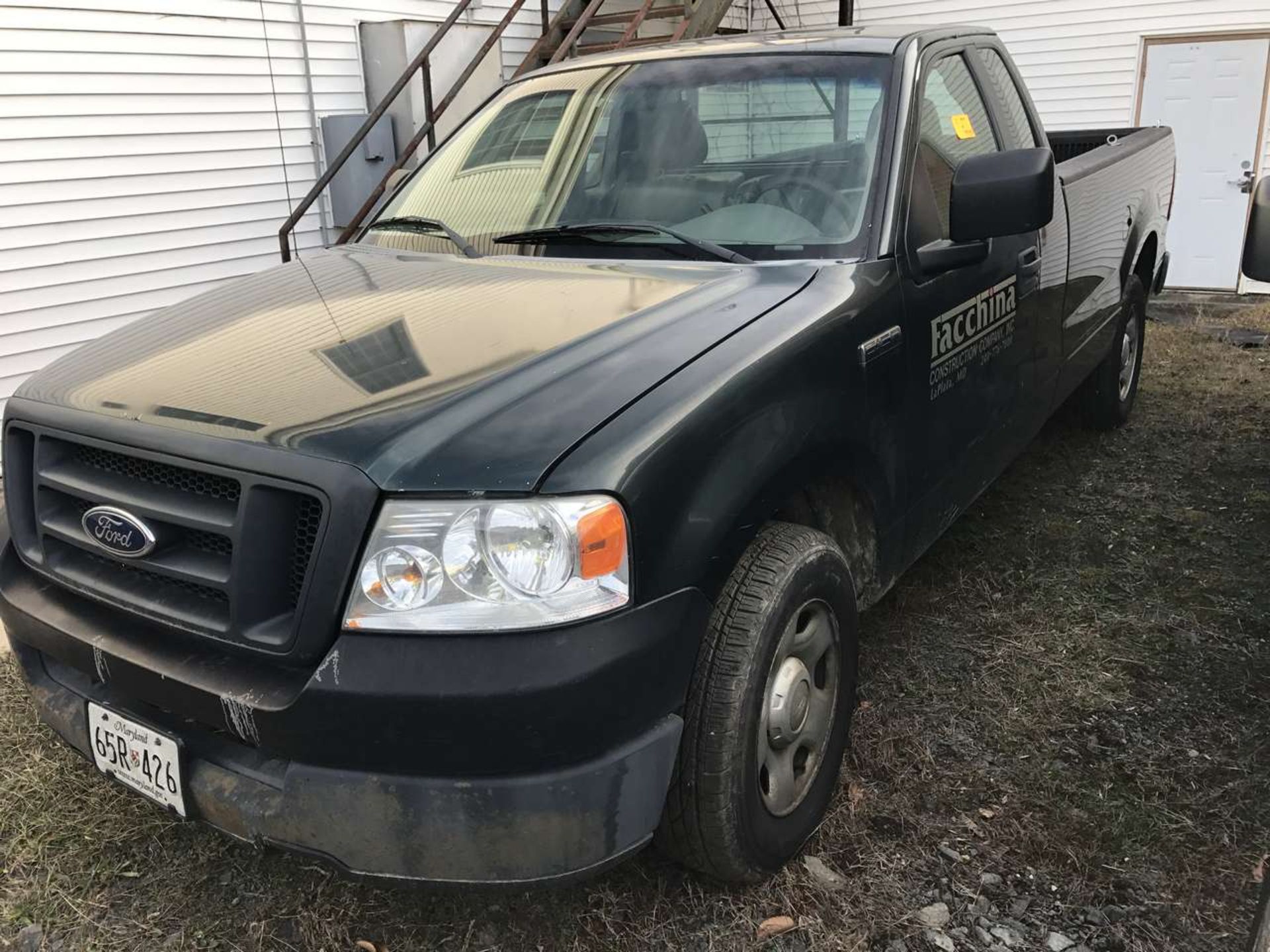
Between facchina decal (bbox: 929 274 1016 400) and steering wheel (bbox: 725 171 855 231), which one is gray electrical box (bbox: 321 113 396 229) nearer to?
steering wheel (bbox: 725 171 855 231)

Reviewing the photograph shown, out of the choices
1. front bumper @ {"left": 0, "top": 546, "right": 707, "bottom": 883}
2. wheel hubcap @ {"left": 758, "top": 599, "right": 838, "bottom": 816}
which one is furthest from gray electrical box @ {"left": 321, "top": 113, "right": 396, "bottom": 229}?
front bumper @ {"left": 0, "top": 546, "right": 707, "bottom": 883}

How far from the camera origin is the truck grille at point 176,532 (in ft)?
6.03

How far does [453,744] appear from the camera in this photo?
1.76 metres

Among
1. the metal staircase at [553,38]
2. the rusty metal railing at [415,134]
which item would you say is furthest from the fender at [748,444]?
the rusty metal railing at [415,134]

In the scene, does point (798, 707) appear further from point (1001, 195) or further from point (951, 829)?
point (1001, 195)

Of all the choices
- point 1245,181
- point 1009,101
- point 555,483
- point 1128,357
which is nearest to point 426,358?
point 555,483

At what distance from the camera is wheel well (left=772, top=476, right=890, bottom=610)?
254 cm

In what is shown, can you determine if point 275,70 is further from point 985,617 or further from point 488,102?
point 985,617

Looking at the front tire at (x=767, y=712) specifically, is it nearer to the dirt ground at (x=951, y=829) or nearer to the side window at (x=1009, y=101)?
the dirt ground at (x=951, y=829)

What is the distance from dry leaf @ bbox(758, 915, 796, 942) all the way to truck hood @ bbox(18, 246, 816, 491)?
1.18m

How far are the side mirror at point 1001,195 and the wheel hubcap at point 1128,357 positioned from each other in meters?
2.68

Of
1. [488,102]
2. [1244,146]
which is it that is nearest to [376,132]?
[488,102]

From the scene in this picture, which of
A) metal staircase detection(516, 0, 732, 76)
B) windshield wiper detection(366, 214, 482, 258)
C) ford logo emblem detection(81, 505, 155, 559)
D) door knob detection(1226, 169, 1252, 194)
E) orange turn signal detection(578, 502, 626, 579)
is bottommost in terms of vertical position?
ford logo emblem detection(81, 505, 155, 559)

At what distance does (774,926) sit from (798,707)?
0.47m
